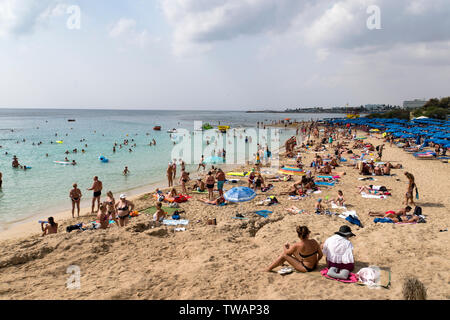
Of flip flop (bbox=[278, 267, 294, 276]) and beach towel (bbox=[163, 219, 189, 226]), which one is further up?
flip flop (bbox=[278, 267, 294, 276])

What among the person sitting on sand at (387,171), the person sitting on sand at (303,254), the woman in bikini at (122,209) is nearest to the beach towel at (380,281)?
the person sitting on sand at (303,254)

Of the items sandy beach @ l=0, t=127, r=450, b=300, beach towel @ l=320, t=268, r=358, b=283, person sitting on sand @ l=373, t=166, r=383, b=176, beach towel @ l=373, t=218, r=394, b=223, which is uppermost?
person sitting on sand @ l=373, t=166, r=383, b=176

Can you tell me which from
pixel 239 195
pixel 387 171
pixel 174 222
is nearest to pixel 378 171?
pixel 387 171

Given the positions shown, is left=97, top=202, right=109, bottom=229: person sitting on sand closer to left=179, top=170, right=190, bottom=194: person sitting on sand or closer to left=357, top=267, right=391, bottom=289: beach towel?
left=179, top=170, right=190, bottom=194: person sitting on sand

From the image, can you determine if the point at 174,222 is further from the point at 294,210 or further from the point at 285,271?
the point at 285,271

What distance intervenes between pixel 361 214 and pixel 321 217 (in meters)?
2.19

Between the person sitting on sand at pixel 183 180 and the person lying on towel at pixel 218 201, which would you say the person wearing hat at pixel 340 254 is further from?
the person sitting on sand at pixel 183 180

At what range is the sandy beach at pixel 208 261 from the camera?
3.82 m

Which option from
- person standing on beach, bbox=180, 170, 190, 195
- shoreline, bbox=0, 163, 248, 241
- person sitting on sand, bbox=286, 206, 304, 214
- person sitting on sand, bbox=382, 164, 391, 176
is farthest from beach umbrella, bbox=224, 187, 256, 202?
person sitting on sand, bbox=382, 164, 391, 176

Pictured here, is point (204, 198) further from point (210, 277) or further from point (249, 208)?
point (210, 277)

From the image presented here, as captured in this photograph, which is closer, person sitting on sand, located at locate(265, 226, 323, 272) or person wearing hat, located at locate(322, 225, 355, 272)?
person wearing hat, located at locate(322, 225, 355, 272)

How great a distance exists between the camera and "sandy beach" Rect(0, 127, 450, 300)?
3816 millimetres
